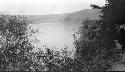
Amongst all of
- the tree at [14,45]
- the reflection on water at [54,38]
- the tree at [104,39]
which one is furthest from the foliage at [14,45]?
the tree at [104,39]

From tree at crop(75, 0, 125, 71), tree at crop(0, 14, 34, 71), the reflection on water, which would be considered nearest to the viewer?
tree at crop(75, 0, 125, 71)

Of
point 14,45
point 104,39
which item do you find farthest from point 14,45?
point 104,39

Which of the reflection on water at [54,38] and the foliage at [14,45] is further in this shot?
the reflection on water at [54,38]

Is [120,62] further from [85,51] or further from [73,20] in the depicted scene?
[73,20]

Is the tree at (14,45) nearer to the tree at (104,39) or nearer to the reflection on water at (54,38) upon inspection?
the reflection on water at (54,38)

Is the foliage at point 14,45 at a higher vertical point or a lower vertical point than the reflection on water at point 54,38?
higher

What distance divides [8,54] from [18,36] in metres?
2.39

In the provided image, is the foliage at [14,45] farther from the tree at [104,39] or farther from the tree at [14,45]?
the tree at [104,39]

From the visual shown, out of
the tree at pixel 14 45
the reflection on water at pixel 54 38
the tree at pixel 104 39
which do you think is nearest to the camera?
the tree at pixel 104 39

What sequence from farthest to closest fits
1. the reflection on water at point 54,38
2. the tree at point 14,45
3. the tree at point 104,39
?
1. the reflection on water at point 54,38
2. the tree at point 14,45
3. the tree at point 104,39

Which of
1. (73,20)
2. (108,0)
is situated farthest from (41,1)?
(108,0)

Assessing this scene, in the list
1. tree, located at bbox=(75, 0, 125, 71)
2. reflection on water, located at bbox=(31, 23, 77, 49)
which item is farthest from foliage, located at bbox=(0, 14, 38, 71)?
tree, located at bbox=(75, 0, 125, 71)

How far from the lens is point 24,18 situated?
27125 millimetres

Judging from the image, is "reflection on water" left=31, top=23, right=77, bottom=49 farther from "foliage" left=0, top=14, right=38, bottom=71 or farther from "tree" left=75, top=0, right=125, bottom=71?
"tree" left=75, top=0, right=125, bottom=71
